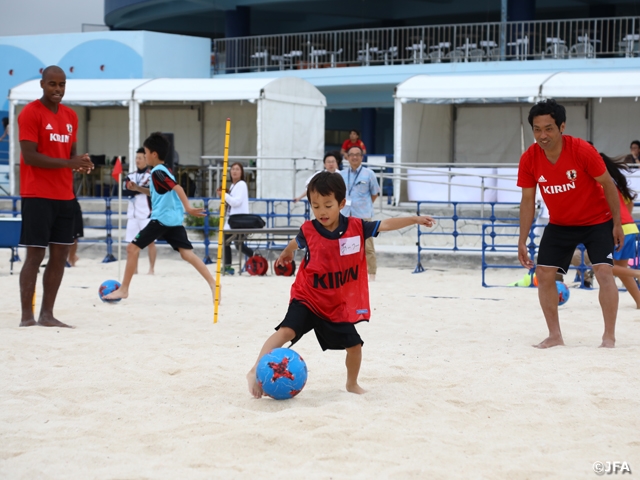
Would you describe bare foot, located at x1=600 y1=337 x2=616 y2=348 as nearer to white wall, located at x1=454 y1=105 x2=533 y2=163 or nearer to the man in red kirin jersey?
the man in red kirin jersey

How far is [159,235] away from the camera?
8453 millimetres

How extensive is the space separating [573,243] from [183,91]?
1334 centimetres

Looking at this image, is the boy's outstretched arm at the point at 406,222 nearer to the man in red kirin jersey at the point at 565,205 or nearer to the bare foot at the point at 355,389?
the bare foot at the point at 355,389

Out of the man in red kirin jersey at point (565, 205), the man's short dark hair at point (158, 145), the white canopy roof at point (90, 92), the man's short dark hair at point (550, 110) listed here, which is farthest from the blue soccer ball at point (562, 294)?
the white canopy roof at point (90, 92)

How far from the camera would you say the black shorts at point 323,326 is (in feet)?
14.7

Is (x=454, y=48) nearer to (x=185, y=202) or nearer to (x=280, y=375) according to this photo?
(x=185, y=202)

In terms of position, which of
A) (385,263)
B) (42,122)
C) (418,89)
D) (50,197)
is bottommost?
(385,263)

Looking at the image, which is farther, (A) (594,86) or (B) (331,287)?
(A) (594,86)

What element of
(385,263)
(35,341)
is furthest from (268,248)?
(35,341)

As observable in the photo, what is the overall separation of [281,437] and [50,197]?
363cm

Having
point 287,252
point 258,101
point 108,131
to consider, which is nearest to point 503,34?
point 258,101

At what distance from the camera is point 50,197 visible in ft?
21.6

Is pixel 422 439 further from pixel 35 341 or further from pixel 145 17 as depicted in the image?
pixel 145 17

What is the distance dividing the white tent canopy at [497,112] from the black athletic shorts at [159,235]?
8972 millimetres
